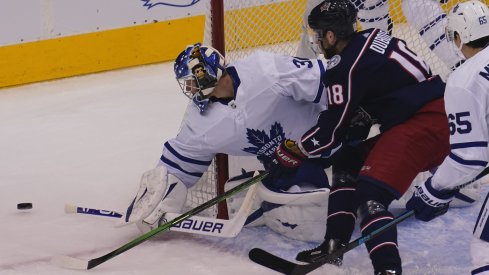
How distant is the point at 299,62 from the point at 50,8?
2703mm

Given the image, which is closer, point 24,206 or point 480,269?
point 480,269

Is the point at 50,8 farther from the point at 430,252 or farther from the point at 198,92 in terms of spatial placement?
the point at 430,252

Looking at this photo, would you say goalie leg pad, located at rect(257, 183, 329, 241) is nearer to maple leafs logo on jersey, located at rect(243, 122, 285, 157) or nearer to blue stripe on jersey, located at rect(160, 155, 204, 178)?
maple leafs logo on jersey, located at rect(243, 122, 285, 157)

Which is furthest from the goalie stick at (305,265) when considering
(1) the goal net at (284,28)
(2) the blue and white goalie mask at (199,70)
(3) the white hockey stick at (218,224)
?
(2) the blue and white goalie mask at (199,70)

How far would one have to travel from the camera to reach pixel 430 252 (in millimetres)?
3699

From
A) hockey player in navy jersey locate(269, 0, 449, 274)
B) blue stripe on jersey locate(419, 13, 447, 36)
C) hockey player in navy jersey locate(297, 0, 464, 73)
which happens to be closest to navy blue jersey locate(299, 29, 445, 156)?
hockey player in navy jersey locate(269, 0, 449, 274)

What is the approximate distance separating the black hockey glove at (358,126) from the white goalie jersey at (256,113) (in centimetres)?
18

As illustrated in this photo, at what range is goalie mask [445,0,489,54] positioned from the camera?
9.84 feet

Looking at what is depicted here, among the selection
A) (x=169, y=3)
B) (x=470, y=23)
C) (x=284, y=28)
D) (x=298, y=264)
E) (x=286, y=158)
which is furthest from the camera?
(x=169, y=3)

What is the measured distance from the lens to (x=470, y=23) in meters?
3.00

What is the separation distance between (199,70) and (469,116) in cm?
111

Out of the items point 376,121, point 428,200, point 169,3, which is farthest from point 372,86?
point 169,3

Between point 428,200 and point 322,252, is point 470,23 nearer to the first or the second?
point 428,200

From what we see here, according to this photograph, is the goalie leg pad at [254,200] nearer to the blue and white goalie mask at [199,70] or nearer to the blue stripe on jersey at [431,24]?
the blue and white goalie mask at [199,70]
